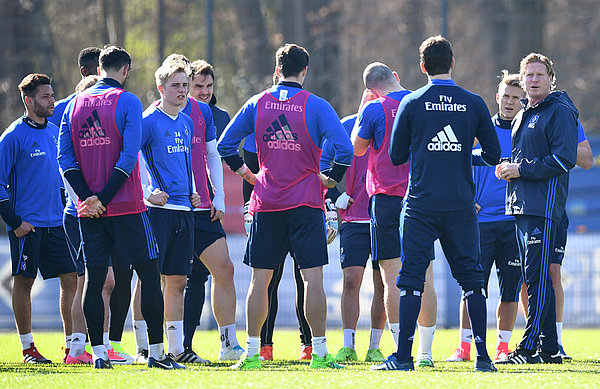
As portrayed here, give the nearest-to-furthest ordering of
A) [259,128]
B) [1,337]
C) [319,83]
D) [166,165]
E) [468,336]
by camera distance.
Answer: [259,128] < [166,165] < [468,336] < [1,337] < [319,83]

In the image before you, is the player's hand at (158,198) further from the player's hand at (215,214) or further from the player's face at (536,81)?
the player's face at (536,81)

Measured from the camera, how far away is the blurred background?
1539 cm

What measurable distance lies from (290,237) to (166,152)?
1.32 meters

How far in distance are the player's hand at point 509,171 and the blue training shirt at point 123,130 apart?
285 centimetres

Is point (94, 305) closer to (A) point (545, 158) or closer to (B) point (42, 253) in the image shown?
(B) point (42, 253)

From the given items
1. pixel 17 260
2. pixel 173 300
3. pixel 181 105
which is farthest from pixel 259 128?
pixel 17 260

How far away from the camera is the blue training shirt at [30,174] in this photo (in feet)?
29.3

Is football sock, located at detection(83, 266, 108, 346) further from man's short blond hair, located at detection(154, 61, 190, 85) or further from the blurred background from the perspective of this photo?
the blurred background

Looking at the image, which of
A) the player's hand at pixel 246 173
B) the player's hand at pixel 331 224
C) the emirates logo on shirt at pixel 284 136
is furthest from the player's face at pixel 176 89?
the player's hand at pixel 331 224

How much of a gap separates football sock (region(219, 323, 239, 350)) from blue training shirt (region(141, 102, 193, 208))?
1271 millimetres

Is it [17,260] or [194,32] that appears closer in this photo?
[17,260]

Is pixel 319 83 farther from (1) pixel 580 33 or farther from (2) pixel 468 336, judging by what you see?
(2) pixel 468 336

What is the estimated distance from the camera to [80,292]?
8.39 meters

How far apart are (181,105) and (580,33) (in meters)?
9.94
